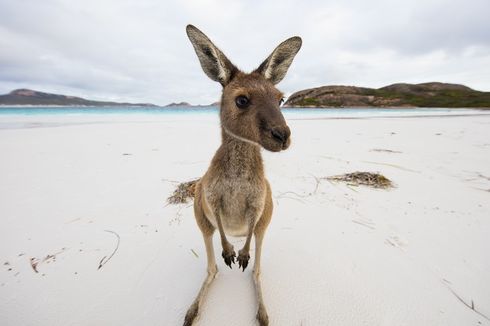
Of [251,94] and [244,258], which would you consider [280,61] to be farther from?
[244,258]

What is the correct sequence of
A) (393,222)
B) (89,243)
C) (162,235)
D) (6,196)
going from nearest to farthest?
(89,243), (162,235), (393,222), (6,196)

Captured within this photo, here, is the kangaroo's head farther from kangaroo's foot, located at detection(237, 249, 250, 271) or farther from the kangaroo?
kangaroo's foot, located at detection(237, 249, 250, 271)

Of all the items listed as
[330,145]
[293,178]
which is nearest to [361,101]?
[330,145]

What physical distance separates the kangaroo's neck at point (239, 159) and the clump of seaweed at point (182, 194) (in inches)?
59.1

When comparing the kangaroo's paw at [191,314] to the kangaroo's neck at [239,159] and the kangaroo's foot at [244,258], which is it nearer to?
the kangaroo's foot at [244,258]

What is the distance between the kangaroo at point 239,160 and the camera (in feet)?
5.70

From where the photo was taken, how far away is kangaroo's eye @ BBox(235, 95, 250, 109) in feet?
5.98

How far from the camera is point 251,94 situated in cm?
183

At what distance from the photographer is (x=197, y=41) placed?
5.97 ft

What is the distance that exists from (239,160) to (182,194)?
1761 millimetres

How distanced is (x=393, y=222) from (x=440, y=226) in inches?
17.7

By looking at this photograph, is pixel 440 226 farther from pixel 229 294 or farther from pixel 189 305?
pixel 189 305

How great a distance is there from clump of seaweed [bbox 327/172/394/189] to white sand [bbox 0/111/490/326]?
0.67ft

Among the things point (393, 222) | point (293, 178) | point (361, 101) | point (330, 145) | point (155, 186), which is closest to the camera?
point (393, 222)
